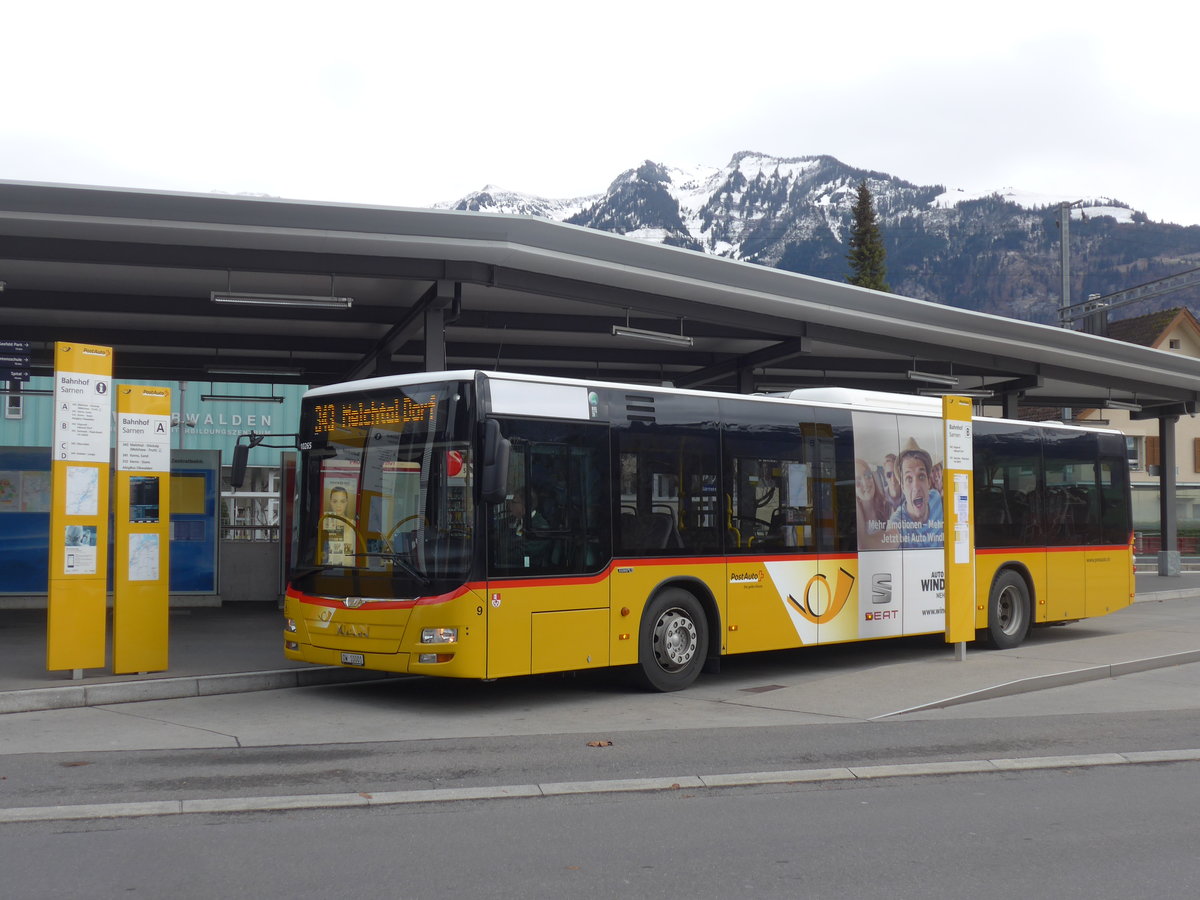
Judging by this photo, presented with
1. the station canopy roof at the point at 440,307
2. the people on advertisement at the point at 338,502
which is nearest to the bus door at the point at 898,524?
the station canopy roof at the point at 440,307

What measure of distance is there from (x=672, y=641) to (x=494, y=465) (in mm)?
2959

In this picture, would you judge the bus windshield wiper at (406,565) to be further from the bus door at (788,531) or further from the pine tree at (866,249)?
the pine tree at (866,249)

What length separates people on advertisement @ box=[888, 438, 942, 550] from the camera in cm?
1434

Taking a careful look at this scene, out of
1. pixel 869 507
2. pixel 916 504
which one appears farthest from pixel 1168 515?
pixel 869 507

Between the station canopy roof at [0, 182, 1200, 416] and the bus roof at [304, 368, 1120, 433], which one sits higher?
the station canopy roof at [0, 182, 1200, 416]

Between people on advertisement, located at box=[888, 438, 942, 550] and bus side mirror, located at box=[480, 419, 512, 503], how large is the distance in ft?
Answer: 19.5

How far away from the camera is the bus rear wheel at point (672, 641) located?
1145 centimetres

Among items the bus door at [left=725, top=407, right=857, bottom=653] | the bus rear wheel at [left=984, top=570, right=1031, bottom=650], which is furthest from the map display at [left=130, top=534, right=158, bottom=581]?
the bus rear wheel at [left=984, top=570, right=1031, bottom=650]

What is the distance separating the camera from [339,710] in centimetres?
1079

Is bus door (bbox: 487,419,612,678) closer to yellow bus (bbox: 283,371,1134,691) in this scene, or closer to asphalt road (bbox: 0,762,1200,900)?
yellow bus (bbox: 283,371,1134,691)

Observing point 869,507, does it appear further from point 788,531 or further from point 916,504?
point 788,531

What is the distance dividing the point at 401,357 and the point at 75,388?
11.8 m

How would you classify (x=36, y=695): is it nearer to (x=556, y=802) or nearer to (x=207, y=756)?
(x=207, y=756)

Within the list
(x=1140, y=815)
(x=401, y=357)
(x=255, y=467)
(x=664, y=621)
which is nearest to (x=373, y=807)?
(x=1140, y=815)
